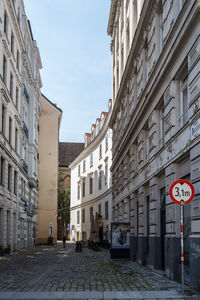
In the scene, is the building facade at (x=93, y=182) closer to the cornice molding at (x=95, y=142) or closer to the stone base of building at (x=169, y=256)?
the cornice molding at (x=95, y=142)

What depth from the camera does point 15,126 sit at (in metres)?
33.8

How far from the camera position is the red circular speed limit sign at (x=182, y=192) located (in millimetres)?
10805

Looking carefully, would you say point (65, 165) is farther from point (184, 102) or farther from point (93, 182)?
point (184, 102)

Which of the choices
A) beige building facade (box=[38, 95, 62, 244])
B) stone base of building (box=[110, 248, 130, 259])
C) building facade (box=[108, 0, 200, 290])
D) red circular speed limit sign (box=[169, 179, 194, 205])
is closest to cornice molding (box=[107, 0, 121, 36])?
building facade (box=[108, 0, 200, 290])

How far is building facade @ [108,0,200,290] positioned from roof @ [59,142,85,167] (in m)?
64.9

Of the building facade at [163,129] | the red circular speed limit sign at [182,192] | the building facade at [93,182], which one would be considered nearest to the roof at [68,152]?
the building facade at [93,182]

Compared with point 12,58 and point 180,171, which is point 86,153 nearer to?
point 12,58

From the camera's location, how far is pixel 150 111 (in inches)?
767

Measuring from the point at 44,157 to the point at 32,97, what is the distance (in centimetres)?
1334

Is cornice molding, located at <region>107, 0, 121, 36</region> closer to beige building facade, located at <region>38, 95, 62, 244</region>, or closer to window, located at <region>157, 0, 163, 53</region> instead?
window, located at <region>157, 0, 163, 53</region>

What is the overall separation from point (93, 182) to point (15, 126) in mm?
24572

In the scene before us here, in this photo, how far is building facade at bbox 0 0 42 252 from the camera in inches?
1141

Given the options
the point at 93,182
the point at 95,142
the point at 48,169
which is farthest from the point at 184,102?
the point at 93,182

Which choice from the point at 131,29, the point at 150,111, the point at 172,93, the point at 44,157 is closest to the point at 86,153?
the point at 44,157
